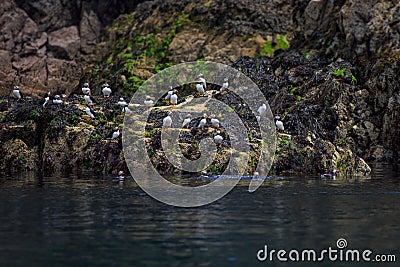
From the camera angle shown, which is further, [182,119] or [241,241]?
[182,119]

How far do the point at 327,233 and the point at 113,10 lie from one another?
6222 cm

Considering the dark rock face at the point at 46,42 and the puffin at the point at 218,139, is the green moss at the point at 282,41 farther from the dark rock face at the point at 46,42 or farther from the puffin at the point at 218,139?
the puffin at the point at 218,139

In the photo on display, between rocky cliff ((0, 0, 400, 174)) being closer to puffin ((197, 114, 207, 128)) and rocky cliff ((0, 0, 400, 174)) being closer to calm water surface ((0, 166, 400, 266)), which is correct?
puffin ((197, 114, 207, 128))

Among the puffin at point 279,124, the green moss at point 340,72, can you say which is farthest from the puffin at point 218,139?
the green moss at point 340,72

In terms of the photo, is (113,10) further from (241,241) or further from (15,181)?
(241,241)

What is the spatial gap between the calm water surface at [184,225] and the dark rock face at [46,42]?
140 ft

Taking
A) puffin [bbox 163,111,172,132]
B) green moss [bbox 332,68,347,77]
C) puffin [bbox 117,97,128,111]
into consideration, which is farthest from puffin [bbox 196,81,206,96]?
green moss [bbox 332,68,347,77]

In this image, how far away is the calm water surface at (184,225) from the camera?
38.7ft

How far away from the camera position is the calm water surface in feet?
38.7

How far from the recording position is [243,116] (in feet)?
112

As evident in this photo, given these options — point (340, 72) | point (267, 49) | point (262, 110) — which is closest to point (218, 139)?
point (262, 110)

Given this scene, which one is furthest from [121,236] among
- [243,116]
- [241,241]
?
[243,116]

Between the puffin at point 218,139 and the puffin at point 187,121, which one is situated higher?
the puffin at point 187,121

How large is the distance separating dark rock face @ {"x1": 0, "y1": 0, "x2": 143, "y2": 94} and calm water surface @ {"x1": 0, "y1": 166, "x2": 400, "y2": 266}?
42.6 m
